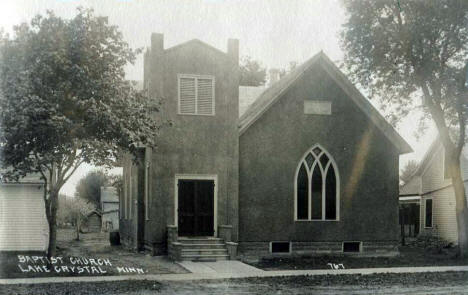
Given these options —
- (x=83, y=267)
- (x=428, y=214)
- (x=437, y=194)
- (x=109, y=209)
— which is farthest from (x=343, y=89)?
(x=109, y=209)

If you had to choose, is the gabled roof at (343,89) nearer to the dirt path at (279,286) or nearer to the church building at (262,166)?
the church building at (262,166)

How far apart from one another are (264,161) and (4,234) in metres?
9.97

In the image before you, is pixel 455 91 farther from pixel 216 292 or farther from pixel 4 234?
pixel 4 234

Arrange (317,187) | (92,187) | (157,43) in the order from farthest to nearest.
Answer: (92,187) → (317,187) → (157,43)

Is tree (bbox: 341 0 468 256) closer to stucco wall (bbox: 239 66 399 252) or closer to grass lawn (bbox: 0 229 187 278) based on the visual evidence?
stucco wall (bbox: 239 66 399 252)

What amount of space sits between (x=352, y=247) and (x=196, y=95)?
8.14 meters

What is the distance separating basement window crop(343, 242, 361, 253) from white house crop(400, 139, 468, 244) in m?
10.3

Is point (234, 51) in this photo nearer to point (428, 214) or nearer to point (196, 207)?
point (196, 207)

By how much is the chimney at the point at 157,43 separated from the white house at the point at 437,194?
17.8 meters

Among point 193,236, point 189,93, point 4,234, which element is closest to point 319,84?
point 189,93

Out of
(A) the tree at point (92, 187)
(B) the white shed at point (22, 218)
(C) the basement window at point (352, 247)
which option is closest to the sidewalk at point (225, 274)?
A: (C) the basement window at point (352, 247)

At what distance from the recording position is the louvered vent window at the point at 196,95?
20.3m

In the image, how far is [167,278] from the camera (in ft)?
46.6

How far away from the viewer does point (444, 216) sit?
101 ft
